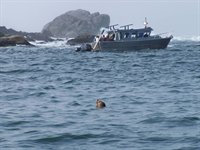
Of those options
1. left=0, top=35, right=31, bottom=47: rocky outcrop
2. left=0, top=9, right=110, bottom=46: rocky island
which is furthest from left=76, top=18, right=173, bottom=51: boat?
left=0, top=9, right=110, bottom=46: rocky island

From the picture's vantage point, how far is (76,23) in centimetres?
16850

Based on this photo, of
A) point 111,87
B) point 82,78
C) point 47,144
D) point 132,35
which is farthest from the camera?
point 132,35

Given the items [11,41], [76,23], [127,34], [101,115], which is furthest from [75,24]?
[101,115]

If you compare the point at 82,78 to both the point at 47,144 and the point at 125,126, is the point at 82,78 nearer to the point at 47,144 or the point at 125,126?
the point at 125,126

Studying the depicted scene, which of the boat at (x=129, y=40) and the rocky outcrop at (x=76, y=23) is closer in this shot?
the boat at (x=129, y=40)

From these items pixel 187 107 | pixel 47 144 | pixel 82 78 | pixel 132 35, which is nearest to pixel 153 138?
pixel 47 144

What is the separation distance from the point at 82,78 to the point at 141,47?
99.8 ft

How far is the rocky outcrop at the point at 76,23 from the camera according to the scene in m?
167

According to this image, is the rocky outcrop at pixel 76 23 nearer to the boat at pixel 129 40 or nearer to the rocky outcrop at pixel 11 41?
the rocky outcrop at pixel 11 41

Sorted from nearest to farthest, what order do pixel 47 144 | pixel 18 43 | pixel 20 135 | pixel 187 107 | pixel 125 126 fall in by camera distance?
1. pixel 47 144
2. pixel 20 135
3. pixel 125 126
4. pixel 187 107
5. pixel 18 43

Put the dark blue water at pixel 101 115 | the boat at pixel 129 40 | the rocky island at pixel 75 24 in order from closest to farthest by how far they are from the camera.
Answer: the dark blue water at pixel 101 115 → the boat at pixel 129 40 → the rocky island at pixel 75 24

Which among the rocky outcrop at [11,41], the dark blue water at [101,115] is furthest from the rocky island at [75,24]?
the dark blue water at [101,115]

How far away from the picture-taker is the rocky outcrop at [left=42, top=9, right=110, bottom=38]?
167 metres

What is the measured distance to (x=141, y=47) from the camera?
56656mm
